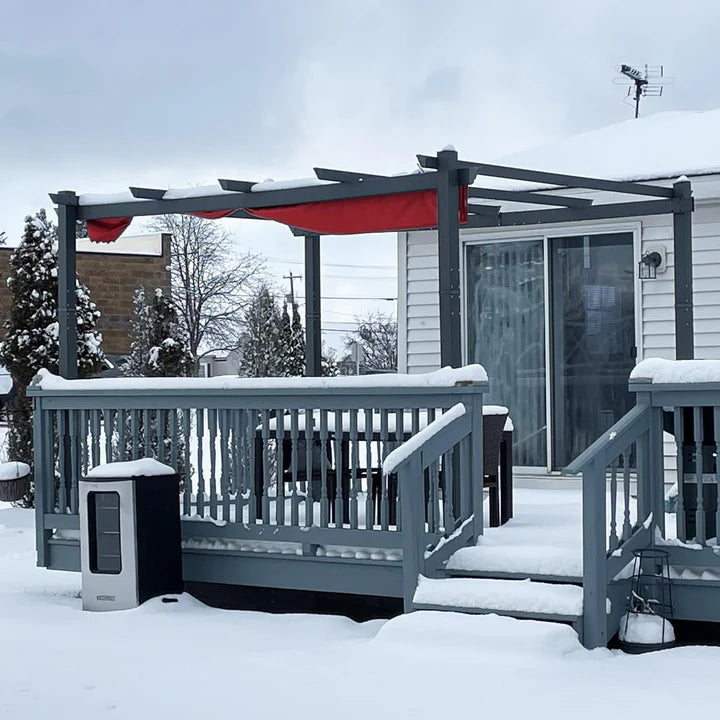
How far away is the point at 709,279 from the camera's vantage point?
8516 mm

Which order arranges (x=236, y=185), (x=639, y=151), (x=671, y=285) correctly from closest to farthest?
(x=236, y=185), (x=671, y=285), (x=639, y=151)

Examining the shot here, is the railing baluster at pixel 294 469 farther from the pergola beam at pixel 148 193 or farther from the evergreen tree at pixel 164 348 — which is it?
the evergreen tree at pixel 164 348

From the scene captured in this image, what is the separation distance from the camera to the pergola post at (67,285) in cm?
691

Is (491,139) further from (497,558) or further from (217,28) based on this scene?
(497,558)

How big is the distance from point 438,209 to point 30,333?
7.81 m

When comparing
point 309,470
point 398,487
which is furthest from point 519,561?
point 309,470

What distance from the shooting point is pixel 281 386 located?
20.4 ft

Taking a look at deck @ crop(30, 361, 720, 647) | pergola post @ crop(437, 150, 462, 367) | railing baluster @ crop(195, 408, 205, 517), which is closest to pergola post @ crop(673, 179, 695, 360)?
deck @ crop(30, 361, 720, 647)

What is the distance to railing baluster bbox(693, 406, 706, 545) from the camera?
5.26 metres

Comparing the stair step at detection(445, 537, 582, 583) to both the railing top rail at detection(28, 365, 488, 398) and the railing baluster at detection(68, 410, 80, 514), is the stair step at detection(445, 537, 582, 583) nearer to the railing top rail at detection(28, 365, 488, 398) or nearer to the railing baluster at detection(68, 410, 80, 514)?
the railing top rail at detection(28, 365, 488, 398)

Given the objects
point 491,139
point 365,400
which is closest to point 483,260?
point 365,400

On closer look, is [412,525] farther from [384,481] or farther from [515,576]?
[515,576]

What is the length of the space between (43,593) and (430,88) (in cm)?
986

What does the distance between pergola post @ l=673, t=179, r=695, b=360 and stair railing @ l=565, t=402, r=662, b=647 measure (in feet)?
6.48
